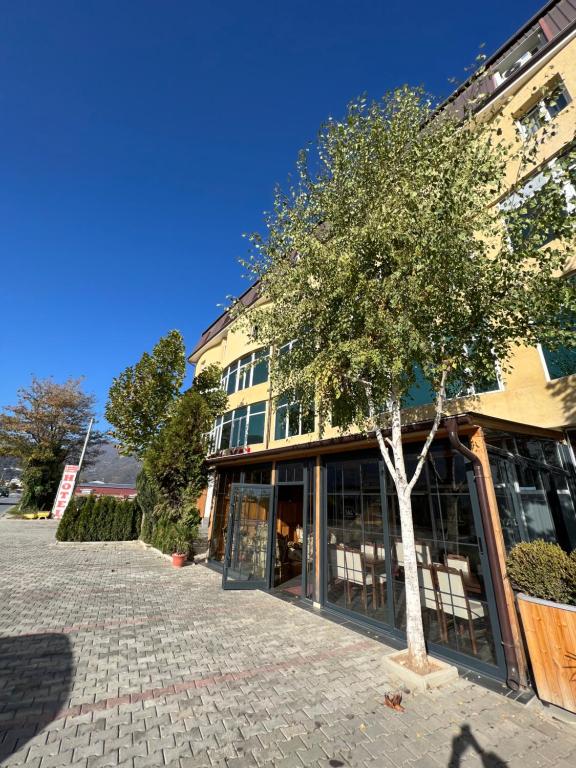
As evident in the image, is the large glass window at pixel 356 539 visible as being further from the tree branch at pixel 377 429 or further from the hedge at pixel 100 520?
the hedge at pixel 100 520

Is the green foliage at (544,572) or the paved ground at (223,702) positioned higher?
the green foliage at (544,572)

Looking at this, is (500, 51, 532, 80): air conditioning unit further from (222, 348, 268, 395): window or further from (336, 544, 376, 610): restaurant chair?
(336, 544, 376, 610): restaurant chair

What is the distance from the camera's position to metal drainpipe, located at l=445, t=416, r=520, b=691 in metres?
4.54

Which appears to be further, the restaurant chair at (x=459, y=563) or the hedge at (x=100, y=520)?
the hedge at (x=100, y=520)

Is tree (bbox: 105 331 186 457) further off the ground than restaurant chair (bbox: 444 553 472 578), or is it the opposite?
tree (bbox: 105 331 186 457)

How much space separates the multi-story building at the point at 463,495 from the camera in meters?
5.20

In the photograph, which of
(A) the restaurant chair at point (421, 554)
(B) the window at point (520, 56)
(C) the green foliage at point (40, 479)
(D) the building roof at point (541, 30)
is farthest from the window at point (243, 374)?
(C) the green foliage at point (40, 479)

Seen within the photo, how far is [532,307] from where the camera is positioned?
5379mm

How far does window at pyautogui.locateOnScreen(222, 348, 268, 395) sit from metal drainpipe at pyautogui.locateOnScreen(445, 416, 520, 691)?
1516 centimetres

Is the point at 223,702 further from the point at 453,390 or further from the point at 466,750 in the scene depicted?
the point at 453,390

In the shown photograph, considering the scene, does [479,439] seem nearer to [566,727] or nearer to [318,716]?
[566,727]

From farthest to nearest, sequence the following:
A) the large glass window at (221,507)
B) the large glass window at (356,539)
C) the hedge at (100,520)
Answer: the hedge at (100,520)
the large glass window at (221,507)
the large glass window at (356,539)

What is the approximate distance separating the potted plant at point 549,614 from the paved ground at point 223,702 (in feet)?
1.24

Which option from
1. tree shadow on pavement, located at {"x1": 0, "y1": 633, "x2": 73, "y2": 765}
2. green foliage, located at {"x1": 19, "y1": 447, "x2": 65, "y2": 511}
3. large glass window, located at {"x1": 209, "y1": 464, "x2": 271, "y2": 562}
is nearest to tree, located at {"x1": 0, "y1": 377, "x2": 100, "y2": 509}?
green foliage, located at {"x1": 19, "y1": 447, "x2": 65, "y2": 511}
